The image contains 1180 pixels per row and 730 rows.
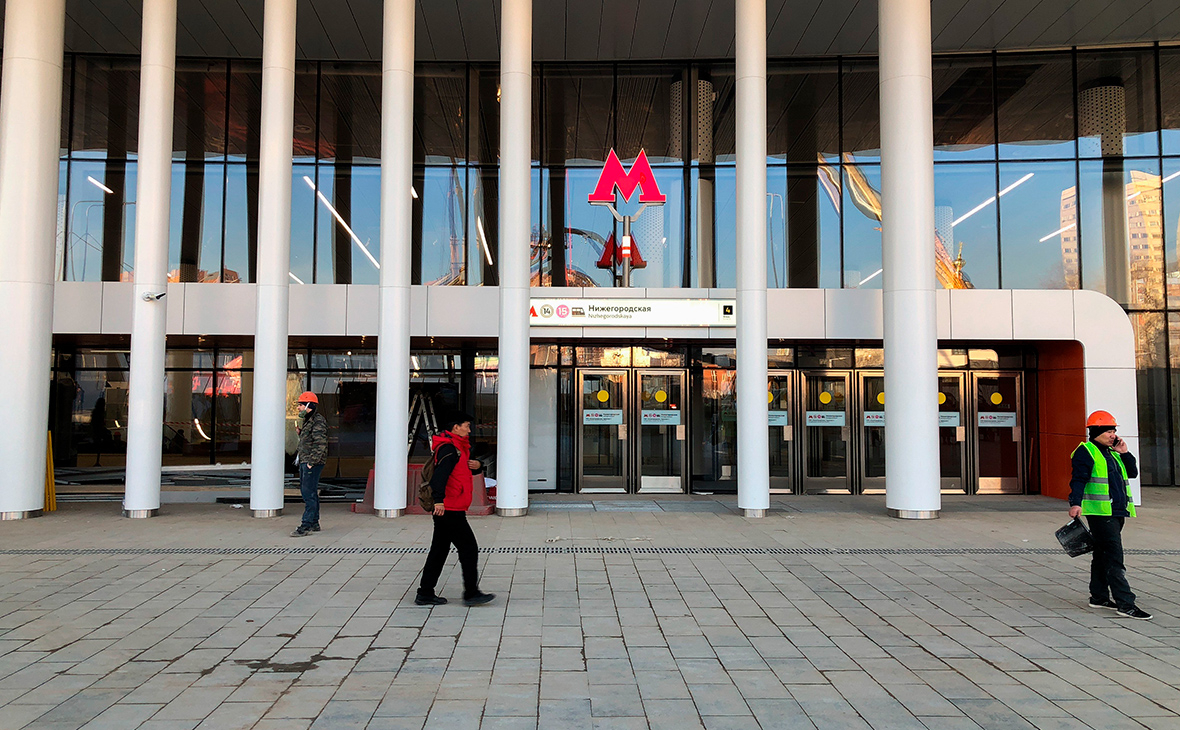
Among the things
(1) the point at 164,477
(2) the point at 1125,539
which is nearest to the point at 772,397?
(2) the point at 1125,539

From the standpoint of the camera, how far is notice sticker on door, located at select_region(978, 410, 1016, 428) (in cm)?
1486

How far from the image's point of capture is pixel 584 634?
5.81 meters

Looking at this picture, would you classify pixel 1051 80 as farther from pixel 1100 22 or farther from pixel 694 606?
pixel 694 606

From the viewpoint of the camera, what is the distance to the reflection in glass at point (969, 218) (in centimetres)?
1599

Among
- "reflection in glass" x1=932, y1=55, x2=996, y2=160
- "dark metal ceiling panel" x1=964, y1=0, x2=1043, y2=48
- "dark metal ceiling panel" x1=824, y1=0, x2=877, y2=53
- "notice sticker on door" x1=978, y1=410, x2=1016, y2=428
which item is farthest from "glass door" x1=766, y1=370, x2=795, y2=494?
"dark metal ceiling panel" x1=964, y1=0, x2=1043, y2=48

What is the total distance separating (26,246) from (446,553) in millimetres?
9246

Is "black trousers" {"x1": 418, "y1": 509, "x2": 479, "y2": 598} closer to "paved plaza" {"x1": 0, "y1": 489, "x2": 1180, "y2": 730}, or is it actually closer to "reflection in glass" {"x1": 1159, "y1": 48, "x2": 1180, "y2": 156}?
"paved plaza" {"x1": 0, "y1": 489, "x2": 1180, "y2": 730}

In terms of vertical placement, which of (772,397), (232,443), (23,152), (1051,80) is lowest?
(232,443)

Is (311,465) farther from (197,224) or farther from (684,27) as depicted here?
(684,27)

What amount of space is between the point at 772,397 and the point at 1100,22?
32.4 feet

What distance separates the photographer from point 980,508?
42.2 ft

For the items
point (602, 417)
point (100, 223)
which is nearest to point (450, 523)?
point (602, 417)

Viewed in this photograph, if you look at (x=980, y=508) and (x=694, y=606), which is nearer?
(x=694, y=606)

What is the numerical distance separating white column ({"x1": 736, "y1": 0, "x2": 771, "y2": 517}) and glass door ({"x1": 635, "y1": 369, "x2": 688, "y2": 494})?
3.04m
